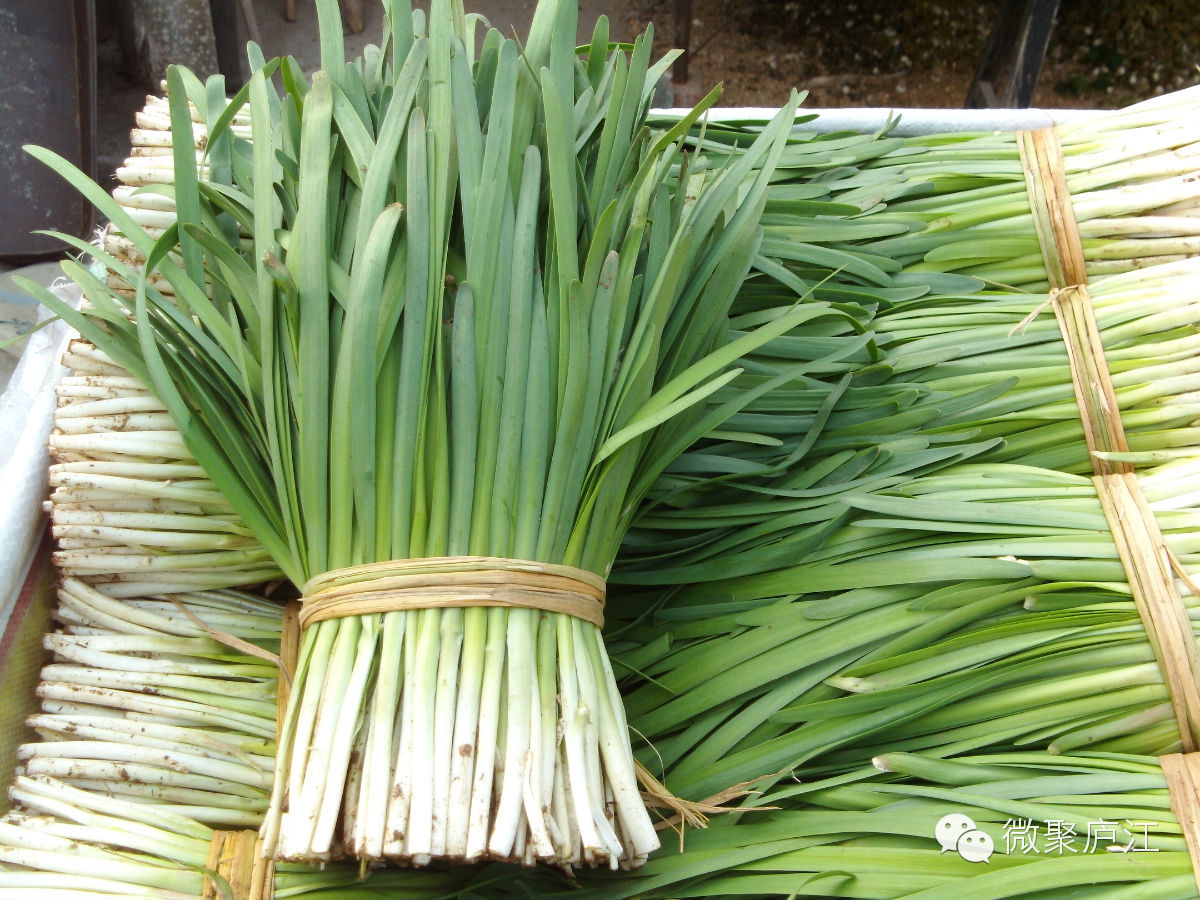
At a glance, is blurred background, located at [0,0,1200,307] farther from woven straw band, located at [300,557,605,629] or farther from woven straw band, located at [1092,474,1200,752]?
Answer: woven straw band, located at [300,557,605,629]

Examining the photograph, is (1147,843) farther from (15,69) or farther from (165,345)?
(15,69)

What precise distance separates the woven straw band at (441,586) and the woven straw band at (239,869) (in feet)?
0.92

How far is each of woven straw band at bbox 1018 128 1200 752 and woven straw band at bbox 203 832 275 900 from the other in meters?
0.93

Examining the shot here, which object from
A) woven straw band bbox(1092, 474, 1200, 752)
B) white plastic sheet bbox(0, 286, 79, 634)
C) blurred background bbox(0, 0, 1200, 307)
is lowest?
woven straw band bbox(1092, 474, 1200, 752)

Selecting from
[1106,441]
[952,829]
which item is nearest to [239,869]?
[952,829]

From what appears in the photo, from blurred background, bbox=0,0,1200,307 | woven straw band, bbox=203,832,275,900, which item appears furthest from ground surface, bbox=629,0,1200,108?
woven straw band, bbox=203,832,275,900

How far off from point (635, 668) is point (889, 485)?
1.17ft

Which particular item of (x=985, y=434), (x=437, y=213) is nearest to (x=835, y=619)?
(x=985, y=434)

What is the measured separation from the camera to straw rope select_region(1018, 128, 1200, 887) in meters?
0.98

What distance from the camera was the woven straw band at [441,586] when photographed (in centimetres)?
88

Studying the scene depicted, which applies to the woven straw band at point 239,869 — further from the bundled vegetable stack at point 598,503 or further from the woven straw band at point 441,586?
the woven straw band at point 441,586

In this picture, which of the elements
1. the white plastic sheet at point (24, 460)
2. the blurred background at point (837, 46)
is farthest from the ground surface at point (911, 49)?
the white plastic sheet at point (24, 460)

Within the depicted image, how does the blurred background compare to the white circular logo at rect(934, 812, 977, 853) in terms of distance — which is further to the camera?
the blurred background

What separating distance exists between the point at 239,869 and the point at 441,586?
388 mm
